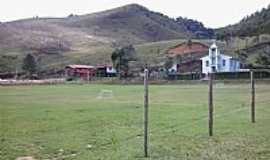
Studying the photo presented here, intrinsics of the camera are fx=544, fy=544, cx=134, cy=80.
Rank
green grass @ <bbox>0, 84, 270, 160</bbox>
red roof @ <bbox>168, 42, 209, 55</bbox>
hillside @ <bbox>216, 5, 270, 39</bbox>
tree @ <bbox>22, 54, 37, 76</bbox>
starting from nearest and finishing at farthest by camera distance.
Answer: green grass @ <bbox>0, 84, 270, 160</bbox>
tree @ <bbox>22, 54, 37, 76</bbox>
red roof @ <bbox>168, 42, 209, 55</bbox>
hillside @ <bbox>216, 5, 270, 39</bbox>

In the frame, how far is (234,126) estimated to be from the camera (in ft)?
65.8

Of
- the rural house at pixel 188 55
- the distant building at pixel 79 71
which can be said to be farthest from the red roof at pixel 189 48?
the distant building at pixel 79 71

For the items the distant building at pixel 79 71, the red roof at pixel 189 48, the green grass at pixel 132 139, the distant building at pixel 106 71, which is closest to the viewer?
the green grass at pixel 132 139

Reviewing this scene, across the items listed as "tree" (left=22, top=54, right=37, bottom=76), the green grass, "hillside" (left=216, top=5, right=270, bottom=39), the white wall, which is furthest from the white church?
the green grass

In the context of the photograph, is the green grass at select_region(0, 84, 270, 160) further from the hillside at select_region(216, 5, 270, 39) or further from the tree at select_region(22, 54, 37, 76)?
the hillside at select_region(216, 5, 270, 39)

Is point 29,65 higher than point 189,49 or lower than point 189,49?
lower

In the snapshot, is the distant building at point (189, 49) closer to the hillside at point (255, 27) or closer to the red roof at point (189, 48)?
the red roof at point (189, 48)

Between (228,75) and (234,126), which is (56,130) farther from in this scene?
(228,75)

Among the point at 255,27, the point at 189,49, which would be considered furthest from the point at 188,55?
the point at 255,27

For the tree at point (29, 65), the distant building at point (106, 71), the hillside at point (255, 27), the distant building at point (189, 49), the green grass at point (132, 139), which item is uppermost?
the hillside at point (255, 27)

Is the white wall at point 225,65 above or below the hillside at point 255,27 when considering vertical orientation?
below

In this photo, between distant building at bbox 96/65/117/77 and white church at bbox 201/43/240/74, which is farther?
distant building at bbox 96/65/117/77

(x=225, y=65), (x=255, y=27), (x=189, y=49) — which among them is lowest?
(x=225, y=65)

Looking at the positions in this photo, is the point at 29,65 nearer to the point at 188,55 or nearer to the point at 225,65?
the point at 188,55
